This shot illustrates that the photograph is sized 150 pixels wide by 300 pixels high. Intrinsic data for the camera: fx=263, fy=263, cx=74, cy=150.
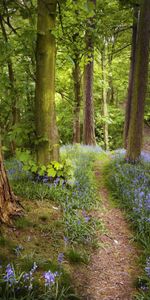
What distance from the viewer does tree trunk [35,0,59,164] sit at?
510 centimetres

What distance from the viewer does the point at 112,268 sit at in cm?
371

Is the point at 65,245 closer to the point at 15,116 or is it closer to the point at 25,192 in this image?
the point at 25,192

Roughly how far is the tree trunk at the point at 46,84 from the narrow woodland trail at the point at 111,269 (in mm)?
1883

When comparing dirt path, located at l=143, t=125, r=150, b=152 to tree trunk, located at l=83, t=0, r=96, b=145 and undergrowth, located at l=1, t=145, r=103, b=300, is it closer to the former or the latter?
tree trunk, located at l=83, t=0, r=96, b=145

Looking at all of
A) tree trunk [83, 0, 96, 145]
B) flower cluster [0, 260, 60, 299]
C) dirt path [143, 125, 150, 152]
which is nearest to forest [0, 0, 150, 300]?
flower cluster [0, 260, 60, 299]

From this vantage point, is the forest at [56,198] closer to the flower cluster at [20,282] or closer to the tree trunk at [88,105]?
the flower cluster at [20,282]

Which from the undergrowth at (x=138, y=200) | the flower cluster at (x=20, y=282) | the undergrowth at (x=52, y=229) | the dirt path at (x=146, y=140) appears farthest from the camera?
the dirt path at (x=146, y=140)

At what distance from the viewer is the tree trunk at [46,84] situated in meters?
5.10

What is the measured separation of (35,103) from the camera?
A: 5426mm

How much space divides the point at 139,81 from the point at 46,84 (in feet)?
13.6

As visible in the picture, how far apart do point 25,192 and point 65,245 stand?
1.57 m

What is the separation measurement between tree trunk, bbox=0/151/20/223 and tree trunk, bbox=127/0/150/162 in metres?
5.58

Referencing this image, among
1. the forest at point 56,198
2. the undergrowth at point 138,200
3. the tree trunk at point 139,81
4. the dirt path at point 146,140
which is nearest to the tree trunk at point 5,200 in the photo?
the forest at point 56,198

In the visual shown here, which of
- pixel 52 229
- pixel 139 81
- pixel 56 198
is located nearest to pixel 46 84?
pixel 56 198
